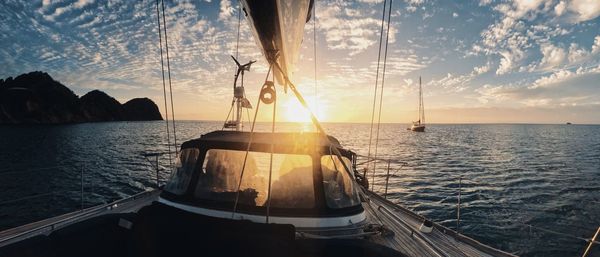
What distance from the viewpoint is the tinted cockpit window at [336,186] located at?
4332 mm

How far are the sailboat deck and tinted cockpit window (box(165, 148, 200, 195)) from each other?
2891 mm

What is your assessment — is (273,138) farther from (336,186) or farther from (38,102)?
(38,102)

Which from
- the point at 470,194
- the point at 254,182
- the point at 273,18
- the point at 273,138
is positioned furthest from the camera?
the point at 470,194

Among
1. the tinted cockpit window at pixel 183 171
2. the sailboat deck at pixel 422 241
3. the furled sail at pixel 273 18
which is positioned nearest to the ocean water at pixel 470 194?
the sailboat deck at pixel 422 241

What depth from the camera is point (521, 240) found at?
1244 cm

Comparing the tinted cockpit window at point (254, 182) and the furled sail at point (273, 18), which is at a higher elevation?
the furled sail at point (273, 18)

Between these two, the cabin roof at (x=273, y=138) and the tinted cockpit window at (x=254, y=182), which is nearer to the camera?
the tinted cockpit window at (x=254, y=182)

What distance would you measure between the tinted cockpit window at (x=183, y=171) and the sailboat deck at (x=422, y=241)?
9.49ft

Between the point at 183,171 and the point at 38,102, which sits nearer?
the point at 183,171

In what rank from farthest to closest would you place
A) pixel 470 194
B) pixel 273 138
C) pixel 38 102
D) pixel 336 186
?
pixel 38 102 → pixel 470 194 → pixel 273 138 → pixel 336 186

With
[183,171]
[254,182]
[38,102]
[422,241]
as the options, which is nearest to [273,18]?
[254,182]

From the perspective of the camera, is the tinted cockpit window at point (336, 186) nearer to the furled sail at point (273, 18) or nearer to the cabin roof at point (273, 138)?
the cabin roof at point (273, 138)

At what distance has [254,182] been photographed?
15.7 feet

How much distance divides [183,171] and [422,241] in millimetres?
3935
